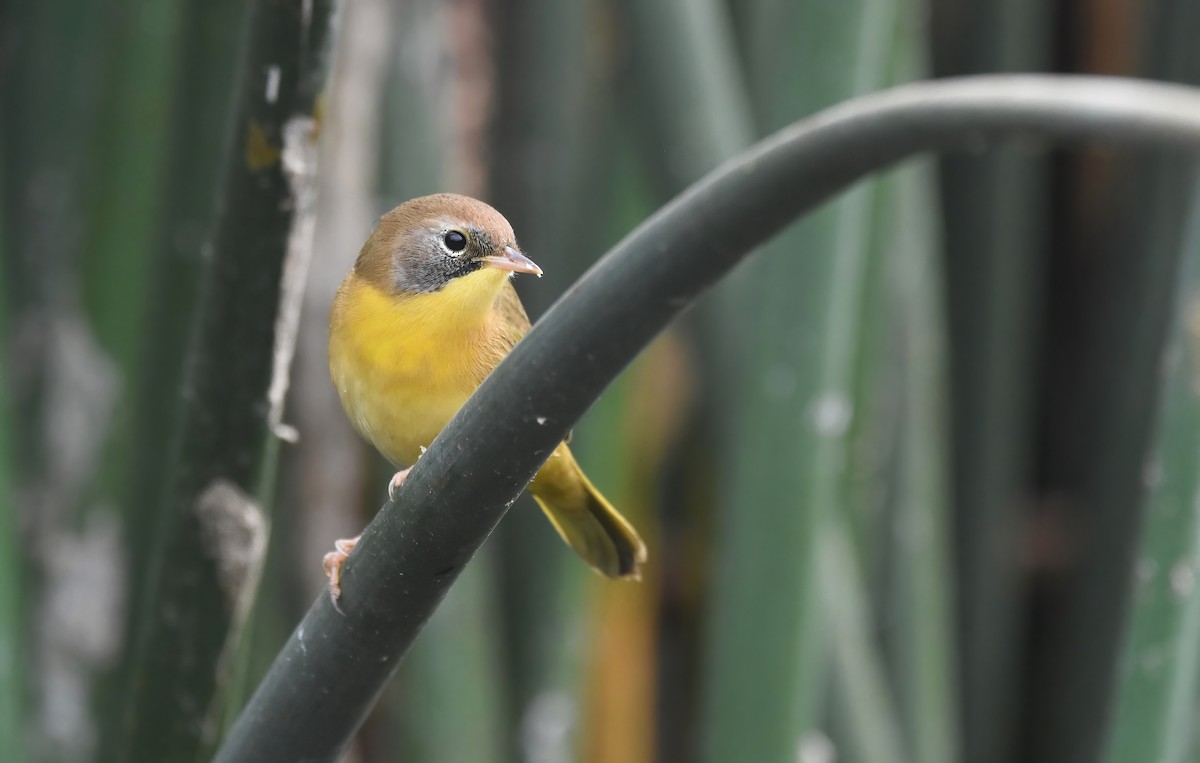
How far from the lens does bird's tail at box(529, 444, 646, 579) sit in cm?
87

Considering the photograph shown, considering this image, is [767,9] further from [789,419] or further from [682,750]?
[682,750]

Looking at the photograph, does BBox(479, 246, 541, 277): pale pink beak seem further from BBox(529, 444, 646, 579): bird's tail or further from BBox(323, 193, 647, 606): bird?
BBox(529, 444, 646, 579): bird's tail

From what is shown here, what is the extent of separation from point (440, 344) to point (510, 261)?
3.0 inches

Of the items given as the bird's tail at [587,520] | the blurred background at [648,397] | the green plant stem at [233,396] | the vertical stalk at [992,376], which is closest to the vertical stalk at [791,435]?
the blurred background at [648,397]

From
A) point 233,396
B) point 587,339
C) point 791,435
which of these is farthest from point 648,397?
point 587,339

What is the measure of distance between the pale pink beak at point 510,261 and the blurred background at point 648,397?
0.45 feet

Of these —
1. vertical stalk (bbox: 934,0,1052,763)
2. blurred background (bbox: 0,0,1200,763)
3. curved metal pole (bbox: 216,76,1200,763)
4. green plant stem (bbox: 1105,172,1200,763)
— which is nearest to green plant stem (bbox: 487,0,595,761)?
blurred background (bbox: 0,0,1200,763)

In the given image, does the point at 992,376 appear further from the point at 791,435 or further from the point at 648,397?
the point at 791,435

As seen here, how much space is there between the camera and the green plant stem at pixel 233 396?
2.35 feet

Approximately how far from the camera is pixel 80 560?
144 centimetres

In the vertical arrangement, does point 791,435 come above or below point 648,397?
above

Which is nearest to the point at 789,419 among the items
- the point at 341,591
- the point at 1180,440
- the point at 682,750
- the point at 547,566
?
the point at 1180,440

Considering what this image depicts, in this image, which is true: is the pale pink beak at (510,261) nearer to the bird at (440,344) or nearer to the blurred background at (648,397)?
the bird at (440,344)

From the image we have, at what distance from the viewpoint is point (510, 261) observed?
0.85 metres
